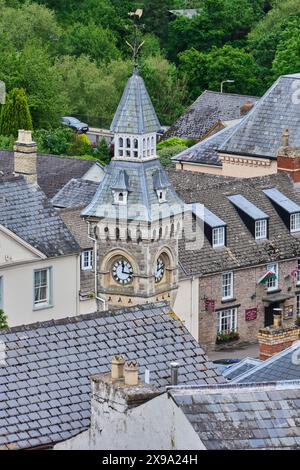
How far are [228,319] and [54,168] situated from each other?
715 inches

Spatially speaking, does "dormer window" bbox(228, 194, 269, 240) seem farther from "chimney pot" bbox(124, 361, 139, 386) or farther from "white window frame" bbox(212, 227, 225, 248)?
"chimney pot" bbox(124, 361, 139, 386)

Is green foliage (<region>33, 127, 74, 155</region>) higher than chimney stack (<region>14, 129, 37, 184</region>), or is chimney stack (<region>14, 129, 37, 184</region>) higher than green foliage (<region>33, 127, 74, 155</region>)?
chimney stack (<region>14, 129, 37, 184</region>)

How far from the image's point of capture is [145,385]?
40812 mm

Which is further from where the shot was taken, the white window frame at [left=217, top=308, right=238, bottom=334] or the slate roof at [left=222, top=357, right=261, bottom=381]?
the white window frame at [left=217, top=308, right=238, bottom=334]

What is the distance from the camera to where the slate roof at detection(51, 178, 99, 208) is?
3300 inches

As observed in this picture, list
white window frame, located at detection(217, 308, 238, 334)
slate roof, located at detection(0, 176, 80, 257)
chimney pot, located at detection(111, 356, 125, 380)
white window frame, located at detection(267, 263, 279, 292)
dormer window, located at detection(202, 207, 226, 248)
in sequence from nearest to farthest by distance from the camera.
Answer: chimney pot, located at detection(111, 356, 125, 380)
slate roof, located at detection(0, 176, 80, 257)
white window frame, located at detection(217, 308, 238, 334)
dormer window, located at detection(202, 207, 226, 248)
white window frame, located at detection(267, 263, 279, 292)

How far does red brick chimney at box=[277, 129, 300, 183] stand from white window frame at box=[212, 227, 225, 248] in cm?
665

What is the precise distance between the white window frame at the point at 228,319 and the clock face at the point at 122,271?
45.2 ft

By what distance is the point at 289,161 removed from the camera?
288 feet

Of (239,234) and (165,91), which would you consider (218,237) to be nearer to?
(239,234)

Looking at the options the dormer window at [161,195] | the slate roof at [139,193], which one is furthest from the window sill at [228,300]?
the dormer window at [161,195]

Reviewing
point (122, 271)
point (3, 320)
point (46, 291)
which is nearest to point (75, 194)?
point (46, 291)

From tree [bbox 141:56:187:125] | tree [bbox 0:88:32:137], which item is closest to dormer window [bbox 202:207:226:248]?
tree [bbox 0:88:32:137]

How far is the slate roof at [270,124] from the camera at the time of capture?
306ft
